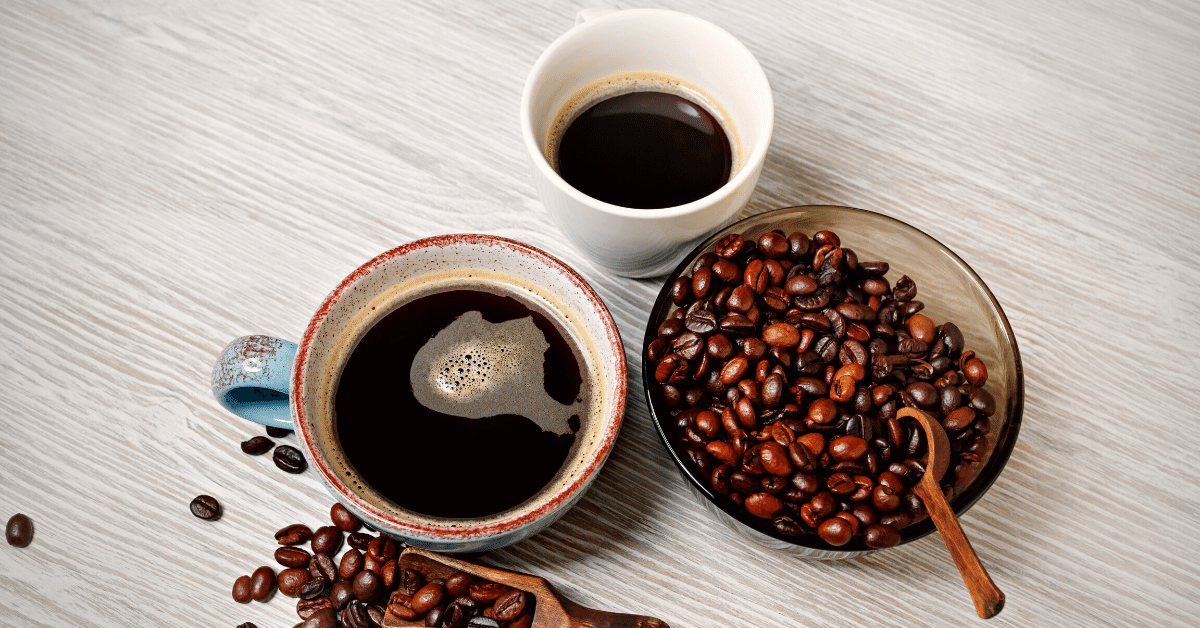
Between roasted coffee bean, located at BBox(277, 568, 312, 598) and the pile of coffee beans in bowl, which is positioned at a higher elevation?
the pile of coffee beans in bowl

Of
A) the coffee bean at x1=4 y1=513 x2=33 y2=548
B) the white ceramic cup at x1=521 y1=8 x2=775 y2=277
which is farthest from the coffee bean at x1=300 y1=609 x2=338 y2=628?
the white ceramic cup at x1=521 y1=8 x2=775 y2=277

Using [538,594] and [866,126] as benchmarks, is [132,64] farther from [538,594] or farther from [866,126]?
[866,126]

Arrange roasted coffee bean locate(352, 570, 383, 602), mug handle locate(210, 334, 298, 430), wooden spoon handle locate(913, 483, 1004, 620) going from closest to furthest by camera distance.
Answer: wooden spoon handle locate(913, 483, 1004, 620)
mug handle locate(210, 334, 298, 430)
roasted coffee bean locate(352, 570, 383, 602)

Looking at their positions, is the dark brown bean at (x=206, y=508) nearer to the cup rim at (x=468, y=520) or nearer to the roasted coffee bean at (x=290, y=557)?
the roasted coffee bean at (x=290, y=557)

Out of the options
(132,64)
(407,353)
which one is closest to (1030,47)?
(407,353)

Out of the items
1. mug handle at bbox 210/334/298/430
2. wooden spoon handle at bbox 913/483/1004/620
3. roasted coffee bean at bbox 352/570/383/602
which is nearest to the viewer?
wooden spoon handle at bbox 913/483/1004/620

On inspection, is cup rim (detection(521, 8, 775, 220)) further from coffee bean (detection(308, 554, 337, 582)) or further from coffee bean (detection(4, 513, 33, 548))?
coffee bean (detection(4, 513, 33, 548))

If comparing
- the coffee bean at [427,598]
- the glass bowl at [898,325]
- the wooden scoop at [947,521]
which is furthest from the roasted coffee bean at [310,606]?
the wooden scoop at [947,521]
